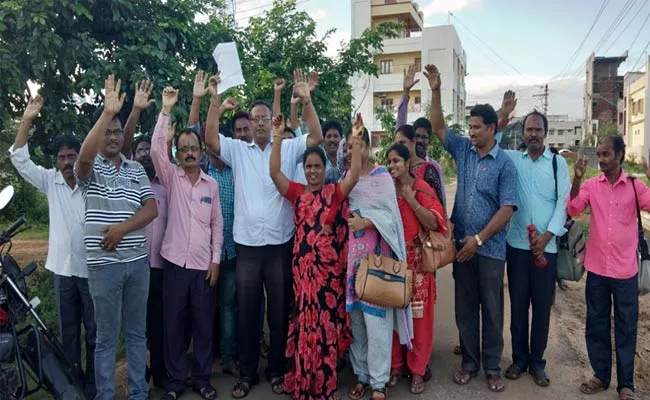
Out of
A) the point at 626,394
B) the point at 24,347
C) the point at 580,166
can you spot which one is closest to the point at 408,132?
the point at 580,166

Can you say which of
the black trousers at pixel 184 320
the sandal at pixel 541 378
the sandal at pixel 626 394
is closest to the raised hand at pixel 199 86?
the black trousers at pixel 184 320

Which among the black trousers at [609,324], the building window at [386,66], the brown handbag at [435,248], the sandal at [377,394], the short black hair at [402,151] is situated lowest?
the sandal at [377,394]

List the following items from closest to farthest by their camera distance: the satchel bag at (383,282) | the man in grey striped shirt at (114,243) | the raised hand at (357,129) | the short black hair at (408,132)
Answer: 1. the man in grey striped shirt at (114,243)
2. the raised hand at (357,129)
3. the satchel bag at (383,282)
4. the short black hair at (408,132)

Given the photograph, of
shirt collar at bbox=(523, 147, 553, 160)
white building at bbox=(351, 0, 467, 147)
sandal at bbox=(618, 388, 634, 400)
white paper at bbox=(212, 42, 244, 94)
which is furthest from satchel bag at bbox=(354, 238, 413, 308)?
white building at bbox=(351, 0, 467, 147)

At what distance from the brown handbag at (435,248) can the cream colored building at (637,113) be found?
1129 inches

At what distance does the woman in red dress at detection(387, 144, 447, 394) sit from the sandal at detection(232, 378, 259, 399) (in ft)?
3.60

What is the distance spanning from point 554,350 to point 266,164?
312 cm

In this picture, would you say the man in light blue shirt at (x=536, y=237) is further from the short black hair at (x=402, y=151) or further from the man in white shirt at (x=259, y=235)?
the man in white shirt at (x=259, y=235)

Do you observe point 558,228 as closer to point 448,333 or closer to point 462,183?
point 462,183

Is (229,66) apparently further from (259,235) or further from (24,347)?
(24,347)

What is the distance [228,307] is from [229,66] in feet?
6.70

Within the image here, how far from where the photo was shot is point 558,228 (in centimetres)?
381

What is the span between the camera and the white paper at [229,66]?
4273mm

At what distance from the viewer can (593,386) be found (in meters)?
3.76
